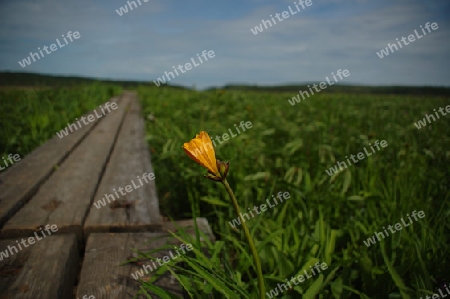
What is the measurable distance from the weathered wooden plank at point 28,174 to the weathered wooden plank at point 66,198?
0.04m

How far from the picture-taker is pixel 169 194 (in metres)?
2.14

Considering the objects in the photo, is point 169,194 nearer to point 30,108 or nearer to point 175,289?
point 175,289

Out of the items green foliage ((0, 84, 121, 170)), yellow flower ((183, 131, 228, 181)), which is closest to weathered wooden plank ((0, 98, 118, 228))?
green foliage ((0, 84, 121, 170))

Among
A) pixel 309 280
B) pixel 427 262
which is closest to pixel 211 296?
pixel 309 280

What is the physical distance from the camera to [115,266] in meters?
1.03

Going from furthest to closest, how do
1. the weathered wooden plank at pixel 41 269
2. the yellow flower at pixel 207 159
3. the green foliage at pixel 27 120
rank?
the green foliage at pixel 27 120
the weathered wooden plank at pixel 41 269
the yellow flower at pixel 207 159

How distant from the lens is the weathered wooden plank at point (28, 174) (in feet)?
4.90

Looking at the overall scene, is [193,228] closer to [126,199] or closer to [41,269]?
[126,199]

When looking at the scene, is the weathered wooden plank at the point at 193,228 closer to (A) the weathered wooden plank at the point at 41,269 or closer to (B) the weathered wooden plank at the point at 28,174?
(A) the weathered wooden plank at the point at 41,269

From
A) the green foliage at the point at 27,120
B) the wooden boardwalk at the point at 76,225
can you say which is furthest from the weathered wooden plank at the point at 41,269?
the green foliage at the point at 27,120

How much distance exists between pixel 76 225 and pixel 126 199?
0.99 ft

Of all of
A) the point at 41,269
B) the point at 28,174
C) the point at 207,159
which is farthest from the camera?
the point at 28,174

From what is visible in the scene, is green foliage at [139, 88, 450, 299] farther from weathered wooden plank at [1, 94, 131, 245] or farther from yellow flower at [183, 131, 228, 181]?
weathered wooden plank at [1, 94, 131, 245]

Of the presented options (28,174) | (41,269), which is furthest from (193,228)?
(28,174)
